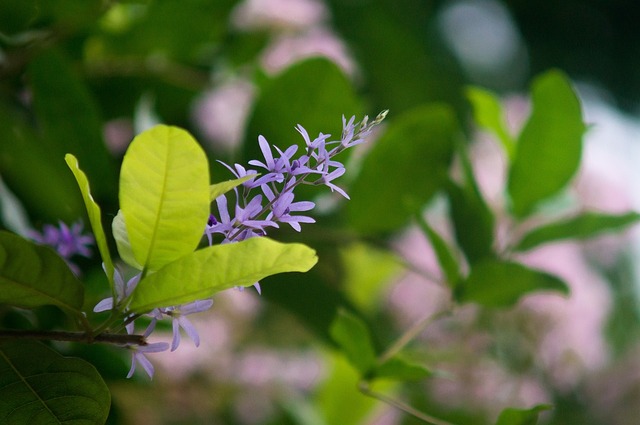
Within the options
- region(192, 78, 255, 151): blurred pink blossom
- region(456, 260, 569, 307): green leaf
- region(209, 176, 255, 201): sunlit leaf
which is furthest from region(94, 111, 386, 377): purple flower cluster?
region(192, 78, 255, 151): blurred pink blossom

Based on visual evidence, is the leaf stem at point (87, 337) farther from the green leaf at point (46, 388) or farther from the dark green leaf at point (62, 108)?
the dark green leaf at point (62, 108)

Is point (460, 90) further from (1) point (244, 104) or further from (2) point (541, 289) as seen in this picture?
(2) point (541, 289)

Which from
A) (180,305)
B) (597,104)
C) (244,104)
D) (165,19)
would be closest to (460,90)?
(597,104)

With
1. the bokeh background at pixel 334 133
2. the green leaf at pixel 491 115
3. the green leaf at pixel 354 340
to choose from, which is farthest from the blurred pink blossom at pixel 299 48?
the green leaf at pixel 354 340

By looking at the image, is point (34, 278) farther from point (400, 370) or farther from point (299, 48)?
point (299, 48)

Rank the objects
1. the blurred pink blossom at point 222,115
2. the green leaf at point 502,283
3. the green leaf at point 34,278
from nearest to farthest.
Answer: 1. the green leaf at point 34,278
2. the green leaf at point 502,283
3. the blurred pink blossom at point 222,115
